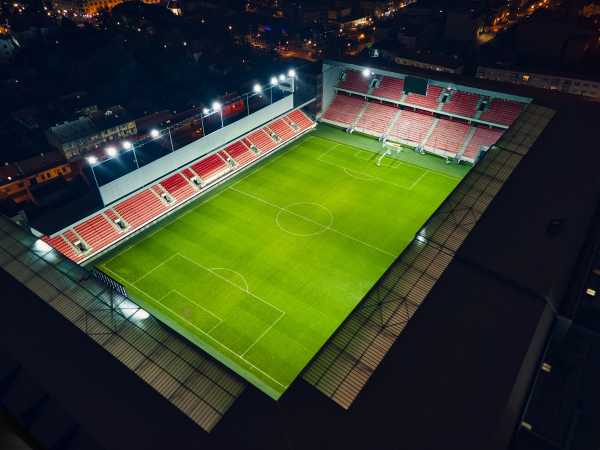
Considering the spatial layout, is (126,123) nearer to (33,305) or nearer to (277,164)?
(277,164)

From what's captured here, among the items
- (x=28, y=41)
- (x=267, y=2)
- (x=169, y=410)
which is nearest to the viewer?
(x=169, y=410)

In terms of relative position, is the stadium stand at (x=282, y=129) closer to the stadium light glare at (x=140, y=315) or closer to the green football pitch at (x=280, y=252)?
the green football pitch at (x=280, y=252)

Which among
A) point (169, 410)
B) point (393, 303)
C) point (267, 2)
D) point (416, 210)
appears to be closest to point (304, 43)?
point (267, 2)

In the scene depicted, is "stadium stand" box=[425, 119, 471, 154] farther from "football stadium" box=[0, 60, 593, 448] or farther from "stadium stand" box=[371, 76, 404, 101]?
"stadium stand" box=[371, 76, 404, 101]

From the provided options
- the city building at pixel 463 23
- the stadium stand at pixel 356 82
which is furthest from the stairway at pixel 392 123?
the city building at pixel 463 23

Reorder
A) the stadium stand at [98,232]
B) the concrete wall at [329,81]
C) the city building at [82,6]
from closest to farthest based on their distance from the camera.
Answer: the stadium stand at [98,232]
the concrete wall at [329,81]
the city building at [82,6]
